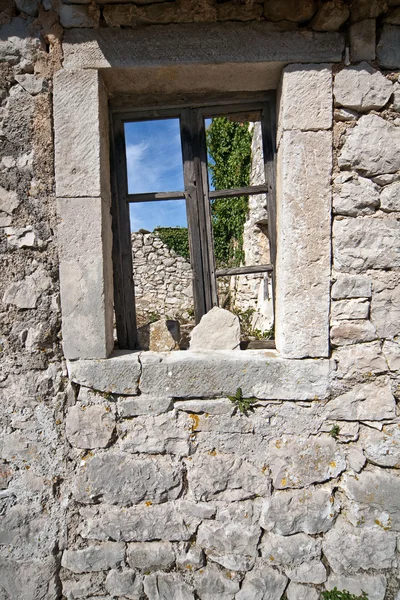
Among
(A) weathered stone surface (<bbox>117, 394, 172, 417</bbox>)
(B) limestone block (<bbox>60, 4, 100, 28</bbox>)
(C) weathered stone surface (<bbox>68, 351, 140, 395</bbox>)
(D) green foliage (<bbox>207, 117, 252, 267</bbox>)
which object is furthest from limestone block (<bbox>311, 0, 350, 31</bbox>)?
(D) green foliage (<bbox>207, 117, 252, 267</bbox>)

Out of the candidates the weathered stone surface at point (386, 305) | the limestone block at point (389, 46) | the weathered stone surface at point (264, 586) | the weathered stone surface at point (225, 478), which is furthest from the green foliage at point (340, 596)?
the limestone block at point (389, 46)

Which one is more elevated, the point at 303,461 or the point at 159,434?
the point at 159,434

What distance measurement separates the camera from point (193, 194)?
2.01m

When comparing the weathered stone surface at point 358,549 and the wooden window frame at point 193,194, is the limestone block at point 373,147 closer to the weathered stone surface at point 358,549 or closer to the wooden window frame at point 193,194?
the wooden window frame at point 193,194

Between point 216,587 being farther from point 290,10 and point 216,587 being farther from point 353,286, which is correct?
point 290,10

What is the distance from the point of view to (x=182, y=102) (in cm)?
196

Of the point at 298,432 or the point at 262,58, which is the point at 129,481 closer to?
the point at 298,432

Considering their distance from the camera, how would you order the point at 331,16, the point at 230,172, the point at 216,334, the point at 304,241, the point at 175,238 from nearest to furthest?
the point at 331,16 → the point at 304,241 → the point at 216,334 → the point at 230,172 → the point at 175,238

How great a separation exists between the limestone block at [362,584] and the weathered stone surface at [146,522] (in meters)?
0.71

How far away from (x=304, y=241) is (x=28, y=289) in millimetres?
1397

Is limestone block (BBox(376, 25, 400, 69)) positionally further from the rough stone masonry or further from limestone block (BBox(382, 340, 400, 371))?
limestone block (BBox(382, 340, 400, 371))

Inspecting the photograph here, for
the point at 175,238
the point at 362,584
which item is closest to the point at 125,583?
the point at 362,584

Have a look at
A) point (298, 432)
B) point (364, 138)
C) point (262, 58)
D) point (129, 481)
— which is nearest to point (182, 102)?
point (262, 58)

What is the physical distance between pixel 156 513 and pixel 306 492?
0.78m
